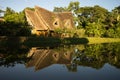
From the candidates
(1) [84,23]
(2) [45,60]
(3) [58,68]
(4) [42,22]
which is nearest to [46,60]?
(2) [45,60]

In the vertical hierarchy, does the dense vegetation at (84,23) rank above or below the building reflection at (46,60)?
above

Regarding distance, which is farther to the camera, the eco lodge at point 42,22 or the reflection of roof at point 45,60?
the eco lodge at point 42,22

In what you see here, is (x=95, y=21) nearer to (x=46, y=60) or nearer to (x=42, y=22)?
(x=42, y=22)

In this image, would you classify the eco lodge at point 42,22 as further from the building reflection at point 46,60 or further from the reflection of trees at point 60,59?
the building reflection at point 46,60

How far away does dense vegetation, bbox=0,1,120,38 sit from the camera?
→ 34.7 metres

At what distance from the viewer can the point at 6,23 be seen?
33938 mm

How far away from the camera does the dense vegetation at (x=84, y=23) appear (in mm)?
34688

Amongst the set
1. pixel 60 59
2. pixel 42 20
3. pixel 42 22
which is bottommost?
pixel 60 59

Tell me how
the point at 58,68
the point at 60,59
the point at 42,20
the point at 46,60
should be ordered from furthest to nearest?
1. the point at 42,20
2. the point at 60,59
3. the point at 46,60
4. the point at 58,68

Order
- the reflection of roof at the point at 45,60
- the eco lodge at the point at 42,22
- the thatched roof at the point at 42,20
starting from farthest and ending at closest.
Answer: the thatched roof at the point at 42,20, the eco lodge at the point at 42,22, the reflection of roof at the point at 45,60

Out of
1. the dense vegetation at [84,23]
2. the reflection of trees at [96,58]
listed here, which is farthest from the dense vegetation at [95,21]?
the reflection of trees at [96,58]

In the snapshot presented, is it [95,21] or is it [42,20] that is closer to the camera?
[42,20]

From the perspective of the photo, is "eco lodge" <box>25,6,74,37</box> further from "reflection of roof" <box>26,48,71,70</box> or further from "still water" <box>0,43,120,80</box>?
"still water" <box>0,43,120,80</box>

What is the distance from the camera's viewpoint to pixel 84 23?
232 feet
